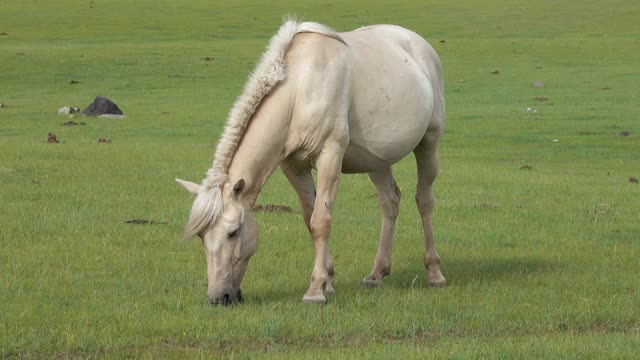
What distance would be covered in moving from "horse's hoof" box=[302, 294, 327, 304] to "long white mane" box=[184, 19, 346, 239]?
1017 mm

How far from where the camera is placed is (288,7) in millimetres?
66688

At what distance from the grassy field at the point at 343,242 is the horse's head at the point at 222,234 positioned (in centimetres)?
24

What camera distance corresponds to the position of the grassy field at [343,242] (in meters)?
7.32

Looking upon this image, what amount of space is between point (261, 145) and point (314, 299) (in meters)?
1.30

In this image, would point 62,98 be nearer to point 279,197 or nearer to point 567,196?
point 279,197

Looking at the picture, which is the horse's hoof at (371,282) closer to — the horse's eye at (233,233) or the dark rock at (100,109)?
the horse's eye at (233,233)

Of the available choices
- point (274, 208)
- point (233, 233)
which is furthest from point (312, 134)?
point (274, 208)

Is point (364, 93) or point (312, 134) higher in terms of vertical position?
point (364, 93)

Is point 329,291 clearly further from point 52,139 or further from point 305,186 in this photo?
point 52,139

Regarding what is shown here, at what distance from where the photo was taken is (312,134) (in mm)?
8500

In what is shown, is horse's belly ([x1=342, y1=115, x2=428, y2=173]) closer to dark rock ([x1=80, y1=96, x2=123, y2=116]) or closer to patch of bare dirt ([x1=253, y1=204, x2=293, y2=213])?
patch of bare dirt ([x1=253, y1=204, x2=293, y2=213])

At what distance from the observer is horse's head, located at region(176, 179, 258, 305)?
318 inches

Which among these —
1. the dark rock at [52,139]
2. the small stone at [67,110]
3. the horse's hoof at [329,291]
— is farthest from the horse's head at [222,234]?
the small stone at [67,110]

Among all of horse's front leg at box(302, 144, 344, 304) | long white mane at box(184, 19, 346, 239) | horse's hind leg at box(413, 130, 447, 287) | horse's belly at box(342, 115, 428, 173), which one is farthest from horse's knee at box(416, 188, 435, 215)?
long white mane at box(184, 19, 346, 239)
